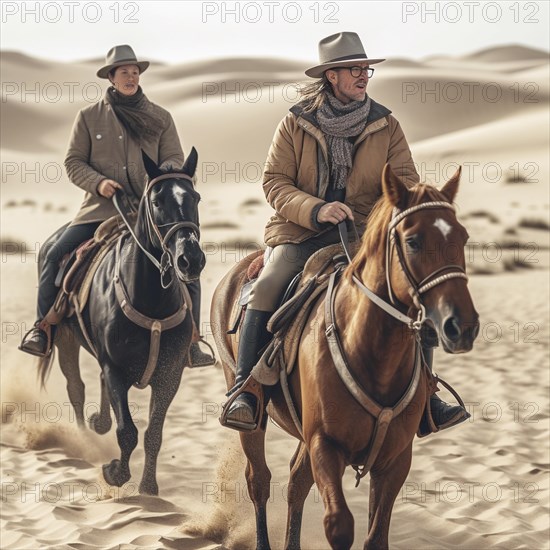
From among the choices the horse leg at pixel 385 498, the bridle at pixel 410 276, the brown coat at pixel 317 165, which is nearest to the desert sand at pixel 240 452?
the horse leg at pixel 385 498

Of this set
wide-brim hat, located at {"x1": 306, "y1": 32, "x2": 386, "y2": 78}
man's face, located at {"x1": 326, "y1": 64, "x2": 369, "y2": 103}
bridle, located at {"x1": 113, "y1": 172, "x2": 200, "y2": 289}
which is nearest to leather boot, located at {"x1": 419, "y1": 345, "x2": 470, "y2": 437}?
man's face, located at {"x1": 326, "y1": 64, "x2": 369, "y2": 103}

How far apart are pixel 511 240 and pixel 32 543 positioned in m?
19.0

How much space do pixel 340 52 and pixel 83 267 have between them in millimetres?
3842

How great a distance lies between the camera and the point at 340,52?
19.7 feet

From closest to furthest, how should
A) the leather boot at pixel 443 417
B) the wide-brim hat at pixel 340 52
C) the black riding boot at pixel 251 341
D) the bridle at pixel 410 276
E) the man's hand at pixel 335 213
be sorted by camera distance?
the bridle at pixel 410 276 → the man's hand at pixel 335 213 → the leather boot at pixel 443 417 → the wide-brim hat at pixel 340 52 → the black riding boot at pixel 251 341

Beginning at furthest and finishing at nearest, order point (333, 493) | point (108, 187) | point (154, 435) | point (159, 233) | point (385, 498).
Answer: point (108, 187)
point (154, 435)
point (159, 233)
point (385, 498)
point (333, 493)

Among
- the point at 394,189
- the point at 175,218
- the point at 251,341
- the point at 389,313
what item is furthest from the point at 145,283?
the point at 394,189

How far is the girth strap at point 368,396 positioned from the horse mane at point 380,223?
0.34 meters

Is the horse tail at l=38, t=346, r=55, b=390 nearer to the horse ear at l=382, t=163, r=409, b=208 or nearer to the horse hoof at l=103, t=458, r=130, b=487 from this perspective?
the horse hoof at l=103, t=458, r=130, b=487

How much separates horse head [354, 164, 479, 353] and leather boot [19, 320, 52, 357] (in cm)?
493

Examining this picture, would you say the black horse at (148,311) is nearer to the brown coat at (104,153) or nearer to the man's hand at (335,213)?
the brown coat at (104,153)

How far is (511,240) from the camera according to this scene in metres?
24.4

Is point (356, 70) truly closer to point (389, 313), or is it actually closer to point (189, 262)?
point (389, 313)

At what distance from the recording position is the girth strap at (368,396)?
5.28 metres
